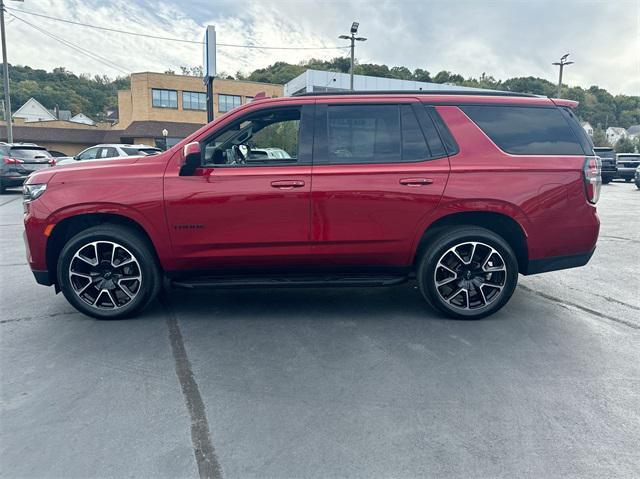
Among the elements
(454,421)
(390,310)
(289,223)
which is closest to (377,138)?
(289,223)

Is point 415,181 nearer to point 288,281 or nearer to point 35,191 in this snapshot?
point 288,281

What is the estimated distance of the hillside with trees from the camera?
6531cm

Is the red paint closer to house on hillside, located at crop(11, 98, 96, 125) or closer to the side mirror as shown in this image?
the side mirror

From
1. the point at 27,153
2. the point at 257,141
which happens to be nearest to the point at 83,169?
the point at 257,141

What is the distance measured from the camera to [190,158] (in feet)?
12.8

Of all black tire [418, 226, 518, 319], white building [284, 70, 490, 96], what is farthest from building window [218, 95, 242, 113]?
black tire [418, 226, 518, 319]

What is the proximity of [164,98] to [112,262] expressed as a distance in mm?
43226

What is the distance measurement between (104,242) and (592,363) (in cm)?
414

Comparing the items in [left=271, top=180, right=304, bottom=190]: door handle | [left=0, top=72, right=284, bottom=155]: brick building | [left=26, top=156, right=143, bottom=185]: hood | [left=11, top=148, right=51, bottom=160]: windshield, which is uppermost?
[left=0, top=72, right=284, bottom=155]: brick building

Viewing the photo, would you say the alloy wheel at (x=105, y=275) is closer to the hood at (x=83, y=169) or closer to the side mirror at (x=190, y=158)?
the hood at (x=83, y=169)

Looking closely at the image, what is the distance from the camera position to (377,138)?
163 inches

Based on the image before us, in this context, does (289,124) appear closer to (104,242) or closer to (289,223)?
(289,223)

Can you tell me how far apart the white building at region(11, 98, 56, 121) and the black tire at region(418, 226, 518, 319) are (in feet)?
258

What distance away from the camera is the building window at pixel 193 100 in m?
43.7
